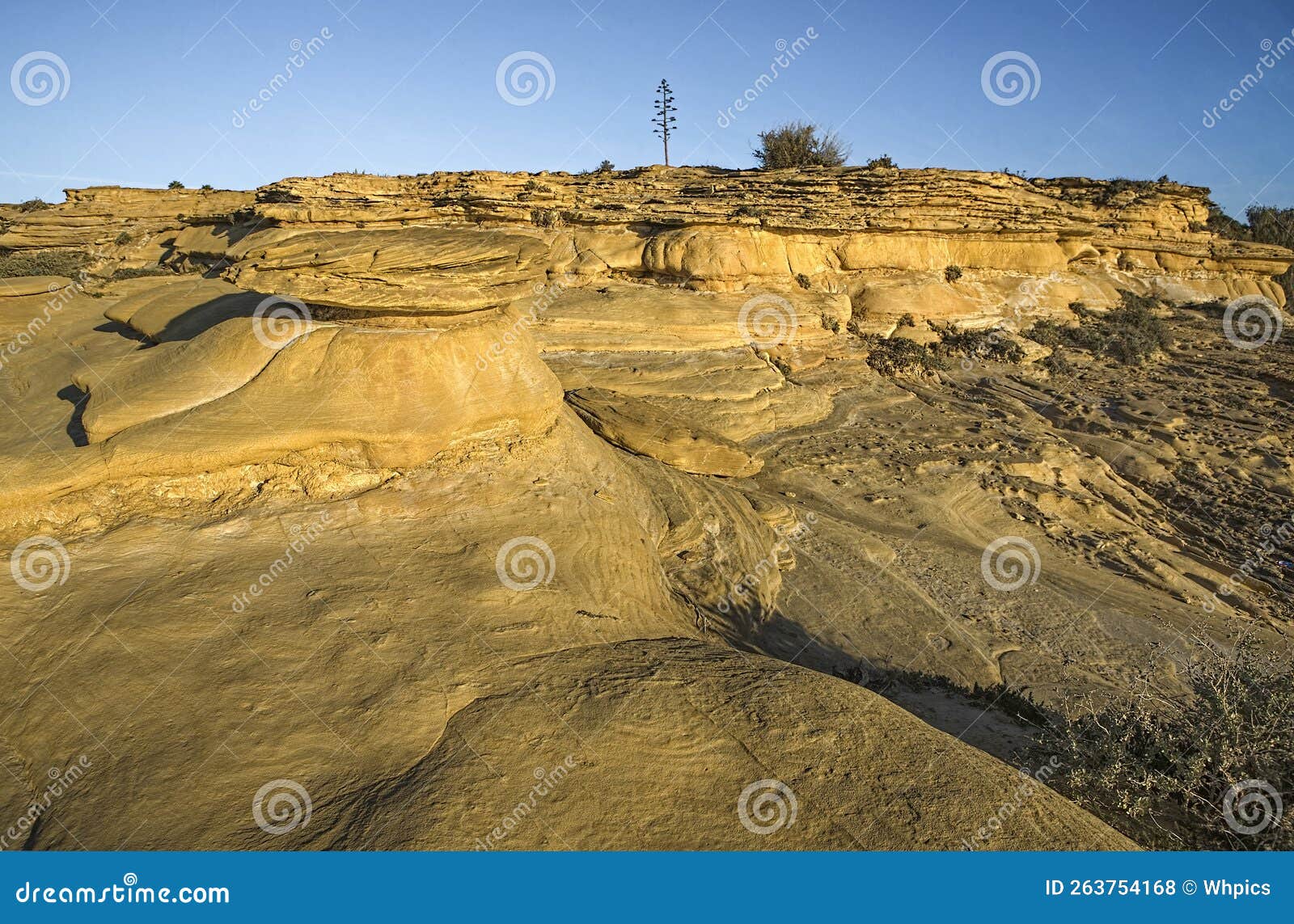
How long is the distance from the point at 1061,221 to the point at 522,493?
17368 millimetres

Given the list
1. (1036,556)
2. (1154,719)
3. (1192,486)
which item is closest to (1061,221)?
(1192,486)

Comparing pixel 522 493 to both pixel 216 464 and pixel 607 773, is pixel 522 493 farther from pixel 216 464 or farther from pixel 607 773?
pixel 607 773

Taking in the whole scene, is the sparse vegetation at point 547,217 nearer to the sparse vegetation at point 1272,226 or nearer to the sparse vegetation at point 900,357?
the sparse vegetation at point 900,357

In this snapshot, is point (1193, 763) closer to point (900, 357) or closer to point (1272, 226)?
point (900, 357)

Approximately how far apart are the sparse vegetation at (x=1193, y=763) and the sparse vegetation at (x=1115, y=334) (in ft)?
46.5

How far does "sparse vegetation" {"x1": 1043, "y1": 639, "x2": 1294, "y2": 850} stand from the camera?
319cm

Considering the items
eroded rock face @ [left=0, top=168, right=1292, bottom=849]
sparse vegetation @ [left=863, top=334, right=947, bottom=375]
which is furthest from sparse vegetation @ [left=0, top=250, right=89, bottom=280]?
sparse vegetation @ [left=863, top=334, right=947, bottom=375]

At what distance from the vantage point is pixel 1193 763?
3.29 m

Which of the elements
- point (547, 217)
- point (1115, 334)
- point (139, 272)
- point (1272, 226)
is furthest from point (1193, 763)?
point (1272, 226)

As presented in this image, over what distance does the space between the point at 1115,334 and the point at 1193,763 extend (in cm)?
1612

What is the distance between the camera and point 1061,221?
17453mm

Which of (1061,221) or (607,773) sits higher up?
(1061,221)

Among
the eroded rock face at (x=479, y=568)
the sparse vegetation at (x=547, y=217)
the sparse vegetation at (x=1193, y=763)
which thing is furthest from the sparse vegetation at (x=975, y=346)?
the sparse vegetation at (x=1193, y=763)

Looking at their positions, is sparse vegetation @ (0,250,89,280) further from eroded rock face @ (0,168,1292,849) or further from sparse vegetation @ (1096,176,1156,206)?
sparse vegetation @ (1096,176,1156,206)
